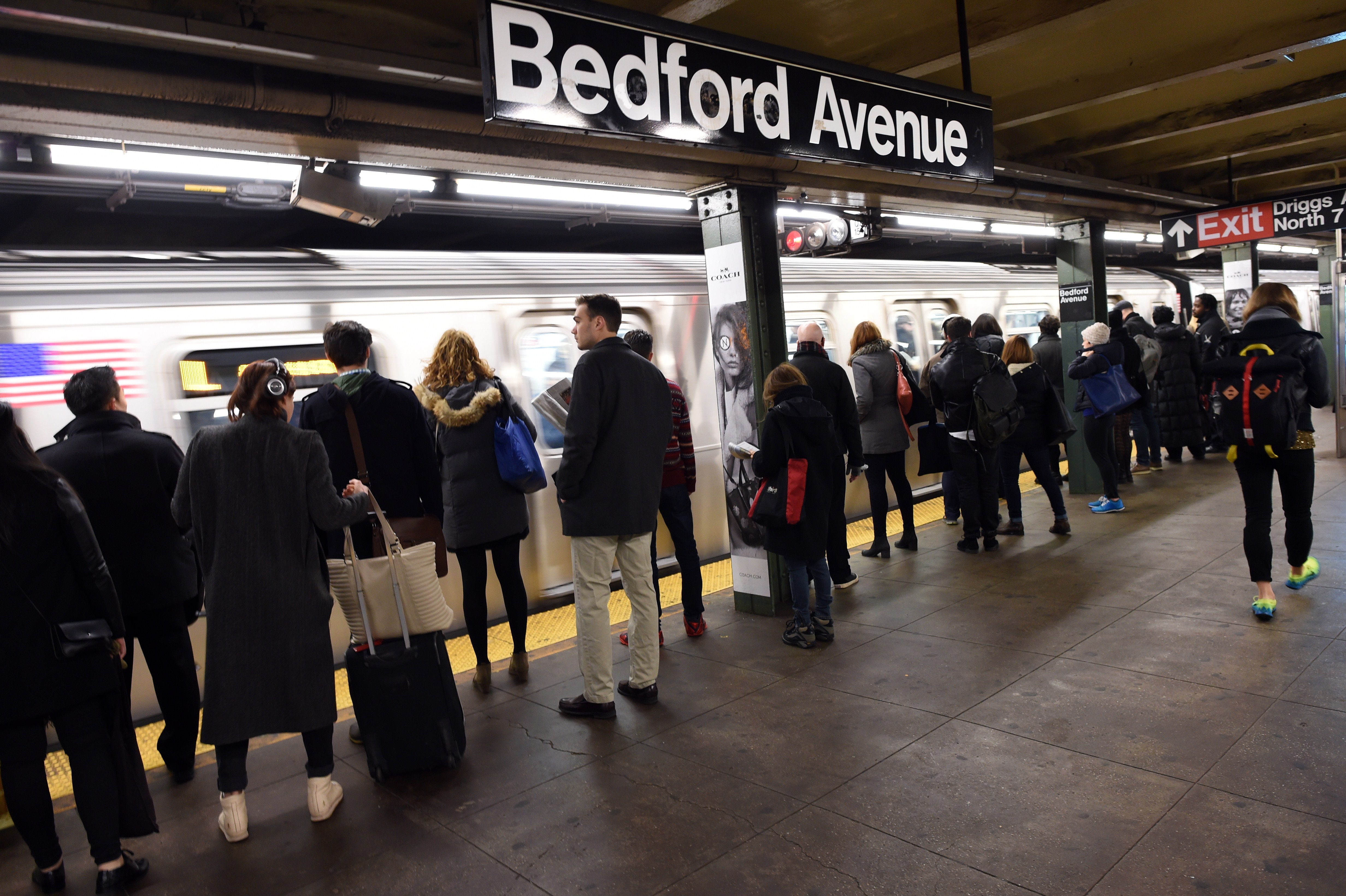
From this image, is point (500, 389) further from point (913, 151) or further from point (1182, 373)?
point (1182, 373)

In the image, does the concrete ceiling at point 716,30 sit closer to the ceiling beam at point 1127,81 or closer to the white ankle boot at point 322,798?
the ceiling beam at point 1127,81

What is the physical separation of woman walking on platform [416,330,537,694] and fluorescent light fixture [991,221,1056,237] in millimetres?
5716

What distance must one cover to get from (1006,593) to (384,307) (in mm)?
4198

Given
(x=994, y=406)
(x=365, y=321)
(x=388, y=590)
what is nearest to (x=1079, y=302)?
(x=994, y=406)

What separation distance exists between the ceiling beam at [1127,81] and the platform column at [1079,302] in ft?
6.24

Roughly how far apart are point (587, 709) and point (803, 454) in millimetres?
1710

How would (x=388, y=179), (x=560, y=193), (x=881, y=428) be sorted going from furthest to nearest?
1. (x=881, y=428)
2. (x=560, y=193)
3. (x=388, y=179)

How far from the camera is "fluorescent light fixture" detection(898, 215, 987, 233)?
8266 millimetres

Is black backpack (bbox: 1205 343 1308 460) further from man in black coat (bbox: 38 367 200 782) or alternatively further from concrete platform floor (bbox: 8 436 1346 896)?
man in black coat (bbox: 38 367 200 782)

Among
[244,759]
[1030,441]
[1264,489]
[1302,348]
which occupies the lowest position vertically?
[244,759]

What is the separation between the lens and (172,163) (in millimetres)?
3834

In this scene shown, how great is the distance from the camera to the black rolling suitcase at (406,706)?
342 cm

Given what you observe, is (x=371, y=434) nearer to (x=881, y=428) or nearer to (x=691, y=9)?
(x=691, y=9)

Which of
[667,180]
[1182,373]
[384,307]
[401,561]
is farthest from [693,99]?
[1182,373]
